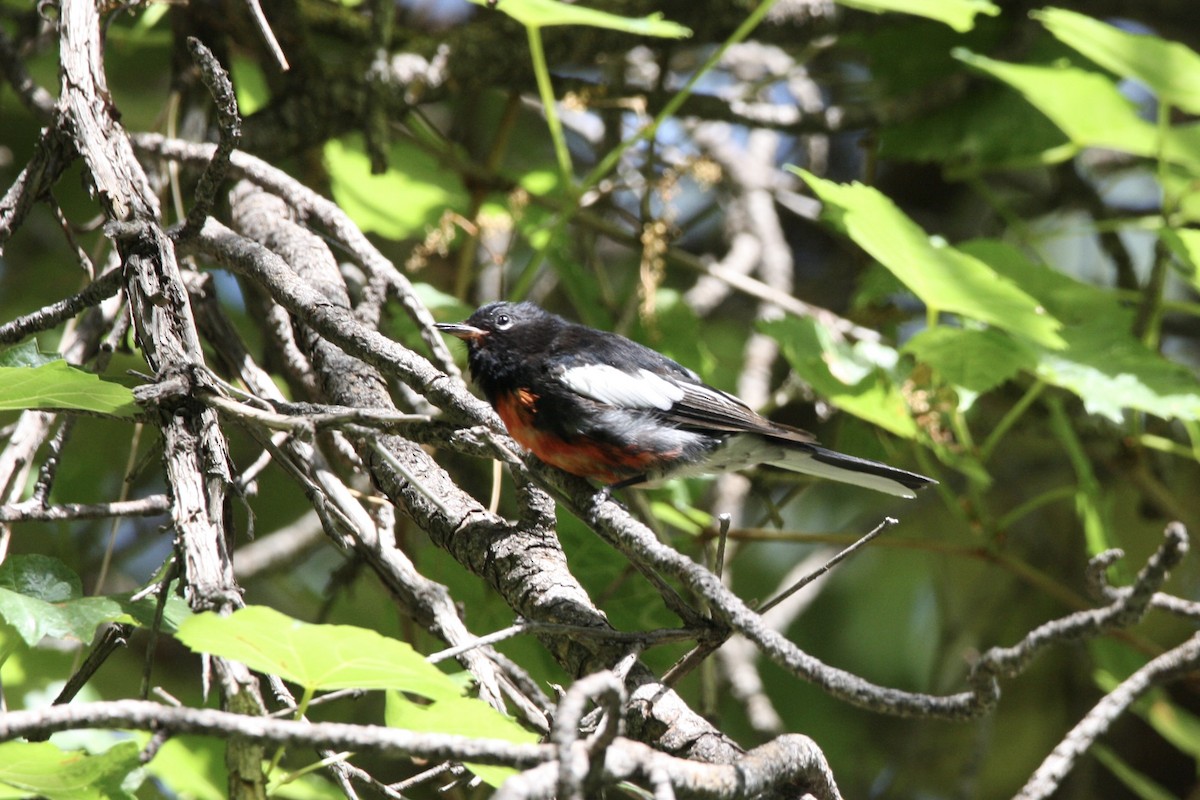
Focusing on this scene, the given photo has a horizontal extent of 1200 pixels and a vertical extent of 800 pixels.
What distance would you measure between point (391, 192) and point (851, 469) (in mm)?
1895

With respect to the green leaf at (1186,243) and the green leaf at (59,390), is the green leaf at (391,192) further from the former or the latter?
the green leaf at (1186,243)

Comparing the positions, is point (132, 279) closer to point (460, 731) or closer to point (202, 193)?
point (202, 193)

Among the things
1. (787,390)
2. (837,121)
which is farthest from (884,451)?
(837,121)

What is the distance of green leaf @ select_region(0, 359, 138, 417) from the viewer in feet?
5.82

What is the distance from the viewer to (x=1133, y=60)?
3182 mm

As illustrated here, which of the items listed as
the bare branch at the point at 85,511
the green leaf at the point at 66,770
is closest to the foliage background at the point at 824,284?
the bare branch at the point at 85,511

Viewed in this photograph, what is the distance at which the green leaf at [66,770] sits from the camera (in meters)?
1.42

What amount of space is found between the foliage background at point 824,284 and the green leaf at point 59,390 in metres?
0.17

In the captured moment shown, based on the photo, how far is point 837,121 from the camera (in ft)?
14.2

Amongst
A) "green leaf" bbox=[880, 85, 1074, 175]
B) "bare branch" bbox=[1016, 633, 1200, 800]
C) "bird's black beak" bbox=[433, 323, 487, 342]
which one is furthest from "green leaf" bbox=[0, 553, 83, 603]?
"green leaf" bbox=[880, 85, 1074, 175]

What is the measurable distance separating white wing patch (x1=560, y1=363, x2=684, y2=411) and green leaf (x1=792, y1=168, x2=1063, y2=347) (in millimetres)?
690

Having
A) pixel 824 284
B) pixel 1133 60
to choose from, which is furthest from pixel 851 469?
pixel 824 284

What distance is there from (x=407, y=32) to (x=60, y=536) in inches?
91.7

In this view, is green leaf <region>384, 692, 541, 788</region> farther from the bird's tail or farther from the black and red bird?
the bird's tail
